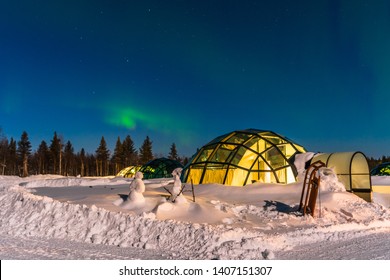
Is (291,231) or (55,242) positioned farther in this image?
(291,231)

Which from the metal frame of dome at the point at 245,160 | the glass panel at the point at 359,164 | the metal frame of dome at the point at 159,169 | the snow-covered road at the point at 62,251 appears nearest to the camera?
the snow-covered road at the point at 62,251

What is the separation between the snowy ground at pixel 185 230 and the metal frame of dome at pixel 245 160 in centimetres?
501

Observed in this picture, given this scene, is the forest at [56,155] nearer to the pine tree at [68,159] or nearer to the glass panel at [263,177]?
the pine tree at [68,159]

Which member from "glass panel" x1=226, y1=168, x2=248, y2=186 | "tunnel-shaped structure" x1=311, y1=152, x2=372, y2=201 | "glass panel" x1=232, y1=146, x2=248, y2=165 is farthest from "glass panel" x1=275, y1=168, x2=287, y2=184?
"tunnel-shaped structure" x1=311, y1=152, x2=372, y2=201

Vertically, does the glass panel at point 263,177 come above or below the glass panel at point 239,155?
below

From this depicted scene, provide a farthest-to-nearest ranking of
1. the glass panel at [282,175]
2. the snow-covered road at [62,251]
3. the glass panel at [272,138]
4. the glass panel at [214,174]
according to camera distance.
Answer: the glass panel at [272,138] < the glass panel at [214,174] < the glass panel at [282,175] < the snow-covered road at [62,251]

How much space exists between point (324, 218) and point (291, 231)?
2.76 meters

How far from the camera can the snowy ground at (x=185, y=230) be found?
291 inches

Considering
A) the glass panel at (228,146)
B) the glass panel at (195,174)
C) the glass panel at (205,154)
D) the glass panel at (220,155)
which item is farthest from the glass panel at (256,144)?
the glass panel at (195,174)

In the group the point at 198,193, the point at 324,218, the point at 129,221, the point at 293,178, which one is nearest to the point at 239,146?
the point at 293,178

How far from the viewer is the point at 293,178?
19.4 metres

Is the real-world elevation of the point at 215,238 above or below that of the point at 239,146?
below

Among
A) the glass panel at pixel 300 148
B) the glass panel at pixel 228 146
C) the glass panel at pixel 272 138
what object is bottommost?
the glass panel at pixel 300 148
